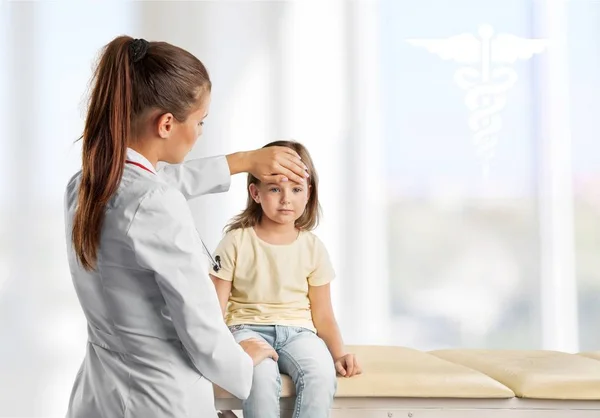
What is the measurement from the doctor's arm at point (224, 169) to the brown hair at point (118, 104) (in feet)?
0.64

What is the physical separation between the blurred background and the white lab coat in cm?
171

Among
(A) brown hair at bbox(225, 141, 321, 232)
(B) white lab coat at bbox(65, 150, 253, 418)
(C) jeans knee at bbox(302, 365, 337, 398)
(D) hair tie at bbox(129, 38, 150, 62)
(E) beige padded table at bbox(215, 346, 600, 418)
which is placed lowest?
(E) beige padded table at bbox(215, 346, 600, 418)

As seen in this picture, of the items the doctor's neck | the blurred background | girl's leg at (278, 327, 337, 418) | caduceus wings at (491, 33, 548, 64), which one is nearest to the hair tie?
the doctor's neck

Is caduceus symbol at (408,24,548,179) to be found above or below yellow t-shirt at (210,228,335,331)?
above

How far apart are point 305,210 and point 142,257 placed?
0.78 metres

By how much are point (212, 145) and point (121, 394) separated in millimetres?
1821

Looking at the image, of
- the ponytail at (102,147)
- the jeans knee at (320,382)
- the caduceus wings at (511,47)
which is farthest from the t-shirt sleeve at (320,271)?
the caduceus wings at (511,47)

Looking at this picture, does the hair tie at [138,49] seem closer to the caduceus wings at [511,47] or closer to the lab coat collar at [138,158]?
the lab coat collar at [138,158]

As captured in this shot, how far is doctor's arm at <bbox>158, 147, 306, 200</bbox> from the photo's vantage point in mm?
1558

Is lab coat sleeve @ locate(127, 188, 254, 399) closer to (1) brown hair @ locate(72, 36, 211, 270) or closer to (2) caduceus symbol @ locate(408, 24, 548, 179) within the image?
(1) brown hair @ locate(72, 36, 211, 270)

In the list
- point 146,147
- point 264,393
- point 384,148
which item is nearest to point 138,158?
point 146,147

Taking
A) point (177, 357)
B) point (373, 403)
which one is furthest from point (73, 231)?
point (373, 403)

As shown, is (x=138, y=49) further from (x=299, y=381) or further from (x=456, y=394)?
(x=456, y=394)

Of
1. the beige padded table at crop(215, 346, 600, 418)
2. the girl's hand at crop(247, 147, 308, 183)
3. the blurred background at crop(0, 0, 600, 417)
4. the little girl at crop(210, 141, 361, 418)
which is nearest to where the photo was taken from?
the girl's hand at crop(247, 147, 308, 183)
